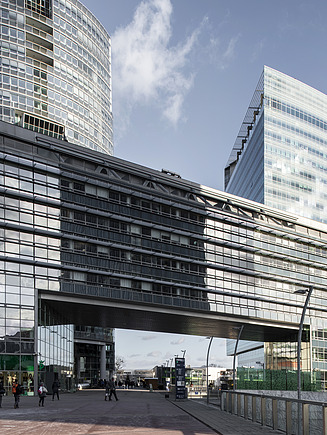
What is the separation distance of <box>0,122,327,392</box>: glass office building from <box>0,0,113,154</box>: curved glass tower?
63.4 ft

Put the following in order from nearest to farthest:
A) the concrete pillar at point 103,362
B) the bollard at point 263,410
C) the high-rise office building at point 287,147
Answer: the bollard at point 263,410 → the concrete pillar at point 103,362 → the high-rise office building at point 287,147

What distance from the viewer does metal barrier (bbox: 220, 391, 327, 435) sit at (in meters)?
16.8

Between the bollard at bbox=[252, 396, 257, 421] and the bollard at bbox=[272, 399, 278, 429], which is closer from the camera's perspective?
the bollard at bbox=[272, 399, 278, 429]

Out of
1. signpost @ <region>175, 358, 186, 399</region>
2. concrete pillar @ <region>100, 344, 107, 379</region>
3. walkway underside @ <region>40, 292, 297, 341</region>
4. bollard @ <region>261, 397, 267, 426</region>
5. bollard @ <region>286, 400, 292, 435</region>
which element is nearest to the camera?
bollard @ <region>286, 400, 292, 435</region>

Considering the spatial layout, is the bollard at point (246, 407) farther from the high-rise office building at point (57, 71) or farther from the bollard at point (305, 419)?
the high-rise office building at point (57, 71)

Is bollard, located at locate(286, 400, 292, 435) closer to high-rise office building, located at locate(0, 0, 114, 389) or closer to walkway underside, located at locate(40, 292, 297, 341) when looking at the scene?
walkway underside, located at locate(40, 292, 297, 341)

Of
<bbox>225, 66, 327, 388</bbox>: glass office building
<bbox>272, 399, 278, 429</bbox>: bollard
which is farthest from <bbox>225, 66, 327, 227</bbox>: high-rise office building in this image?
<bbox>272, 399, 278, 429</bbox>: bollard

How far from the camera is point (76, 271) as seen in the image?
197 ft

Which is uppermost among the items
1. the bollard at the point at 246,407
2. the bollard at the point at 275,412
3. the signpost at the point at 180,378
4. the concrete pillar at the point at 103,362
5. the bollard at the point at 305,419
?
the bollard at the point at 305,419

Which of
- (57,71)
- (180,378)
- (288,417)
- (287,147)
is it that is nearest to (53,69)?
(57,71)

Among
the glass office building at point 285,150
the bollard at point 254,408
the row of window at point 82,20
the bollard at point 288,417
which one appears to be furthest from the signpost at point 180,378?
the glass office building at point 285,150

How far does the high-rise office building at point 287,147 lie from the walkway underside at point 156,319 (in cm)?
3605

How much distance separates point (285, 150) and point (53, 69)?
6078 centimetres

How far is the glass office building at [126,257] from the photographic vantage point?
184 feet
